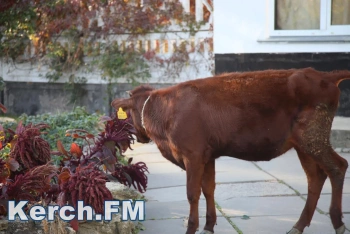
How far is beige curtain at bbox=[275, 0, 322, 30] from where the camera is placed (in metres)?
10.8

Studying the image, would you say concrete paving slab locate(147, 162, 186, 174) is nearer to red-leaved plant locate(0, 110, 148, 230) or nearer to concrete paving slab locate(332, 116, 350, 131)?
red-leaved plant locate(0, 110, 148, 230)

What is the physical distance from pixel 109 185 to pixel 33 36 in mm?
8903

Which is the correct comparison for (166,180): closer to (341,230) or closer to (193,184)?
(193,184)

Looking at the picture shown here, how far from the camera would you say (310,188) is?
571 cm

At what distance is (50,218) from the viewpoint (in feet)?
16.8

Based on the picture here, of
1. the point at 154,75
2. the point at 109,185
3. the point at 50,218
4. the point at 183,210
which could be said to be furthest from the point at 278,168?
the point at 154,75

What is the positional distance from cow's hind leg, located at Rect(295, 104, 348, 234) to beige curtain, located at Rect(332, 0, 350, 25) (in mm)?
5458

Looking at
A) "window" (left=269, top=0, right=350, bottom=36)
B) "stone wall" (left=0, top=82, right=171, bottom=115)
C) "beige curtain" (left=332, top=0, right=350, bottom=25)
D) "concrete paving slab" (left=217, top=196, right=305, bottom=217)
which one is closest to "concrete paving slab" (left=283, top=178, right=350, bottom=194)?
"concrete paving slab" (left=217, top=196, right=305, bottom=217)

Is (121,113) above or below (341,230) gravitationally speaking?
above

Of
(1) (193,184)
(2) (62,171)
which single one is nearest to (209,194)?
(1) (193,184)

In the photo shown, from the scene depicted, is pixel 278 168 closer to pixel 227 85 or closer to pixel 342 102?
pixel 342 102

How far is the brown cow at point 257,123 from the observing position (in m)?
5.46

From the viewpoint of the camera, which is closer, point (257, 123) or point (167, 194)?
point (257, 123)

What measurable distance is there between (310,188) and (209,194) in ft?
2.82
